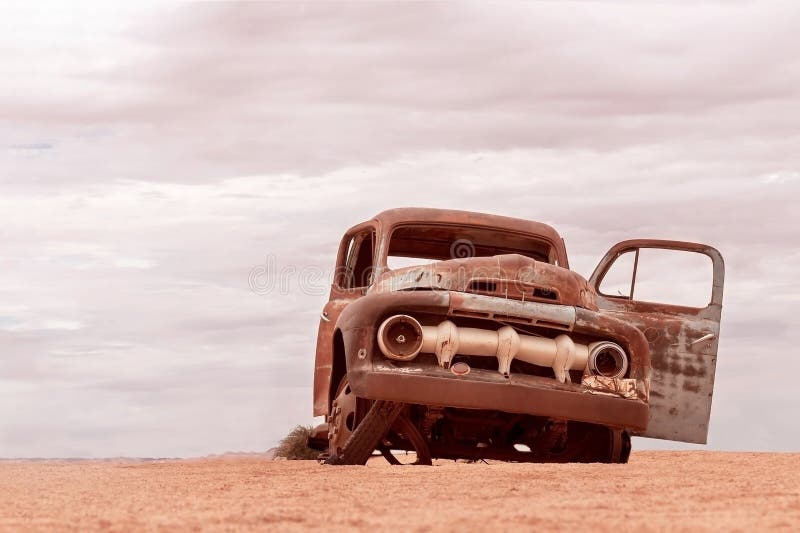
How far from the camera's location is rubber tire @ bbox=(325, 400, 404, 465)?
827 cm

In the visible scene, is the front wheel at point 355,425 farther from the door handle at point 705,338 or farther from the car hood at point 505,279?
the door handle at point 705,338

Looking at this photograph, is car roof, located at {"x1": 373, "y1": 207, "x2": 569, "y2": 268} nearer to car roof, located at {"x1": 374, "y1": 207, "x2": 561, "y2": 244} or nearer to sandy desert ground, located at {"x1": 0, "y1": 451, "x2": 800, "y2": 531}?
car roof, located at {"x1": 374, "y1": 207, "x2": 561, "y2": 244}

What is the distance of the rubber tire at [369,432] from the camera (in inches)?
325

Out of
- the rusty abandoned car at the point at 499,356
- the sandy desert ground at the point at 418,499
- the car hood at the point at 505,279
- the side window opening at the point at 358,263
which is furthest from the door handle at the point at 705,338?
the side window opening at the point at 358,263

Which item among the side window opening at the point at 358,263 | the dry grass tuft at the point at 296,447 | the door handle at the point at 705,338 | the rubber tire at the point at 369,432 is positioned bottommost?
the dry grass tuft at the point at 296,447

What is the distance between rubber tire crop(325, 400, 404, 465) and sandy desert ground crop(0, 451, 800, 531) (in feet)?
0.51

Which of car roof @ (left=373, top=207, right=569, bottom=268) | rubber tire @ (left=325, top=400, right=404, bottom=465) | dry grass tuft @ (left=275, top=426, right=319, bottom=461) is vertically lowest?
dry grass tuft @ (left=275, top=426, right=319, bottom=461)

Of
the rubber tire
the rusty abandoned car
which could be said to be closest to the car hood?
the rusty abandoned car

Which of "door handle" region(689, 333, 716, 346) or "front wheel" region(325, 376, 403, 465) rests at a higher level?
"door handle" region(689, 333, 716, 346)

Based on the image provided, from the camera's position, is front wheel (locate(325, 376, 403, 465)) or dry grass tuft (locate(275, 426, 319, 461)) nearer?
front wheel (locate(325, 376, 403, 465))

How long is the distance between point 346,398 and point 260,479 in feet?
3.94

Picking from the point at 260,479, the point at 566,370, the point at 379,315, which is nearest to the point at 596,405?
the point at 566,370

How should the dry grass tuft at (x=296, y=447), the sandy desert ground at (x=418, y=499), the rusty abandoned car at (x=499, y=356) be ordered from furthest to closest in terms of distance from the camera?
1. the dry grass tuft at (x=296, y=447)
2. the rusty abandoned car at (x=499, y=356)
3. the sandy desert ground at (x=418, y=499)

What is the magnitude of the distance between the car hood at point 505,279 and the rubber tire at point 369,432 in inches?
34.0
